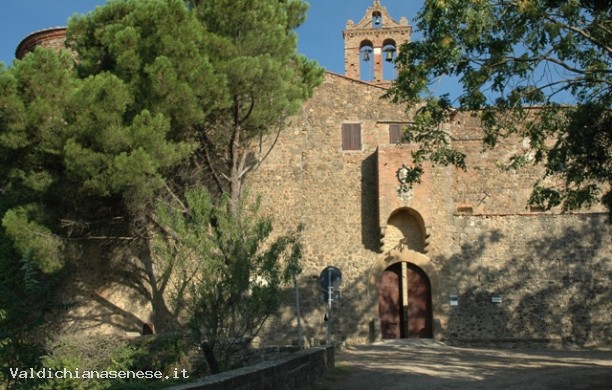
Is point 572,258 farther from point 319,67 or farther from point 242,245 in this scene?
point 242,245

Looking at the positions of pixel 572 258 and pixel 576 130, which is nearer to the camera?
pixel 576 130

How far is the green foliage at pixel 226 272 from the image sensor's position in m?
10.1

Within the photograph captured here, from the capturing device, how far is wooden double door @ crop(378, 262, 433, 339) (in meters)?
18.2

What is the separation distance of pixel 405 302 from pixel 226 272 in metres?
9.27

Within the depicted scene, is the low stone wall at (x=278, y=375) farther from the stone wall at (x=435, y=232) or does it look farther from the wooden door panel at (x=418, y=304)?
the wooden door panel at (x=418, y=304)

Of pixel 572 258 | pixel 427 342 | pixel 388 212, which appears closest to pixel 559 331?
pixel 572 258

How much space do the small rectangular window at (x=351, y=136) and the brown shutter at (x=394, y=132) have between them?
0.90m

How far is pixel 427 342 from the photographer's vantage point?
17219mm

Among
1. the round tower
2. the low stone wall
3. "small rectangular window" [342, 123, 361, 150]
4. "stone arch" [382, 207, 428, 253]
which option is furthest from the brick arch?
the round tower

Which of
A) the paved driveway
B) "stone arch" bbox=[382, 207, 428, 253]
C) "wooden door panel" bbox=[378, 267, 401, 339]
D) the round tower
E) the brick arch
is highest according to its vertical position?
the round tower

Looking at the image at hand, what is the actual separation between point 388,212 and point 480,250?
272 cm

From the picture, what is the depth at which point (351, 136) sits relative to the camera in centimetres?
1930

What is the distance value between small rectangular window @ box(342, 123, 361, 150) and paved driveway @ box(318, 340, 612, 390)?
19.1ft

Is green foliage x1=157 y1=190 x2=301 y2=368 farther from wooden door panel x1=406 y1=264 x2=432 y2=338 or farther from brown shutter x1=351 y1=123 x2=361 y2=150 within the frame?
brown shutter x1=351 y1=123 x2=361 y2=150
